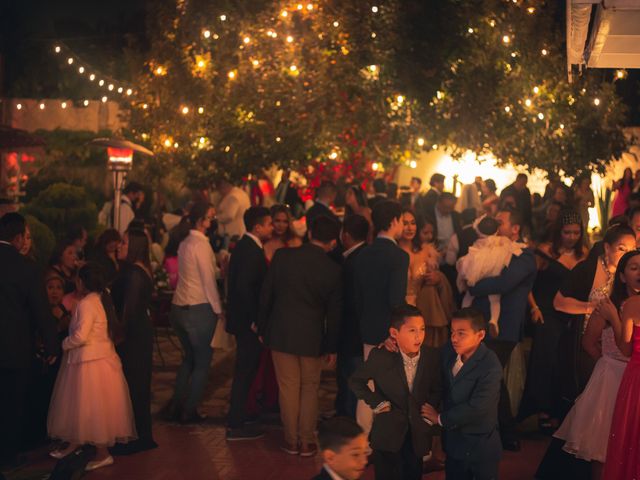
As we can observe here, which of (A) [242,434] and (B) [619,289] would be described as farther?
(A) [242,434]

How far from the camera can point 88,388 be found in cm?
856

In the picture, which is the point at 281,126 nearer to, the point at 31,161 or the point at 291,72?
the point at 291,72

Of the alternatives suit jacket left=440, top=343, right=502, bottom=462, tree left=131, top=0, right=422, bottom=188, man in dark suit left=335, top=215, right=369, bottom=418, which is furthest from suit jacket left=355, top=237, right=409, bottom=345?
tree left=131, top=0, right=422, bottom=188

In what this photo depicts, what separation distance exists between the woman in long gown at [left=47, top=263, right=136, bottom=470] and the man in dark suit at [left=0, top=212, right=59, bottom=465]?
0.75 feet

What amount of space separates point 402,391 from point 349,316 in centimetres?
287

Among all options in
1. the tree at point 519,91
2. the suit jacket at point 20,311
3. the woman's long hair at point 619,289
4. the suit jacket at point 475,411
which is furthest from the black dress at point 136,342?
the tree at point 519,91

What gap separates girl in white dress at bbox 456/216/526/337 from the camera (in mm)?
9312

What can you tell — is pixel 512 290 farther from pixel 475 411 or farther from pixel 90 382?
pixel 90 382

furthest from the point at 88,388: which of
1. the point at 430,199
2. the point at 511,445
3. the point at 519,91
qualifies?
the point at 519,91

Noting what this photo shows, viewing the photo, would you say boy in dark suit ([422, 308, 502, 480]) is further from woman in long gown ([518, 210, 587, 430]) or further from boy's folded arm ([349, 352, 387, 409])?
woman in long gown ([518, 210, 587, 430])

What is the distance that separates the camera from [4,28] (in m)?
30.2

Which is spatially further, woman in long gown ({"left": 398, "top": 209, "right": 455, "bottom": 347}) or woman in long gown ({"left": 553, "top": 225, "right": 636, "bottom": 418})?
woman in long gown ({"left": 398, "top": 209, "right": 455, "bottom": 347})

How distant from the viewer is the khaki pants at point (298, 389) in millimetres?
9188

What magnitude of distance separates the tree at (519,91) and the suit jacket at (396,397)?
38.4ft
